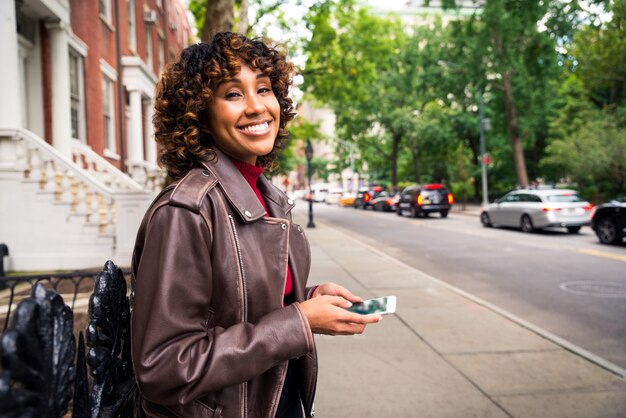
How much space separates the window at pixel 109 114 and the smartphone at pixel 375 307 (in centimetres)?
1455

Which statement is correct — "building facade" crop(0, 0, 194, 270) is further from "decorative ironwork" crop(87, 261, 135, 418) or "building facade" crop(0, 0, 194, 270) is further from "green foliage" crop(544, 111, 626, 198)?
"green foliage" crop(544, 111, 626, 198)

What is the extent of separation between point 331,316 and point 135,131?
15995mm

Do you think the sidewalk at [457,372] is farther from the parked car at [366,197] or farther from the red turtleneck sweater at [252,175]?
the parked car at [366,197]

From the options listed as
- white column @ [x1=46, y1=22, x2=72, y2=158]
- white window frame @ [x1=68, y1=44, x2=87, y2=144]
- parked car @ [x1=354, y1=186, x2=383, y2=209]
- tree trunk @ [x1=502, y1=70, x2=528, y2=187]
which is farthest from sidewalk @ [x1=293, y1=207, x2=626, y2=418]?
parked car @ [x1=354, y1=186, x2=383, y2=209]

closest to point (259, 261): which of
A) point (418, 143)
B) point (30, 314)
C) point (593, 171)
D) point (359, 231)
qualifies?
point (30, 314)

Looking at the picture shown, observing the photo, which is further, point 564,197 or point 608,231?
point 564,197

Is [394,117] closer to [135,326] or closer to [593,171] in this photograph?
A: [593,171]

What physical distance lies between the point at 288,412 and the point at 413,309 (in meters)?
5.18

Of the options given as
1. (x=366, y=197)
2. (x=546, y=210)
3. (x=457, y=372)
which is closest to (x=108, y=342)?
(x=457, y=372)

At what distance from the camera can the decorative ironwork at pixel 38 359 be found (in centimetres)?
92

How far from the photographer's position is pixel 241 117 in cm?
156

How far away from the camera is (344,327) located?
1.45 meters

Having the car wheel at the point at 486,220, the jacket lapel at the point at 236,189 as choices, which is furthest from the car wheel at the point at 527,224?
the jacket lapel at the point at 236,189

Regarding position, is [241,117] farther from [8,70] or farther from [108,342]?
[8,70]
